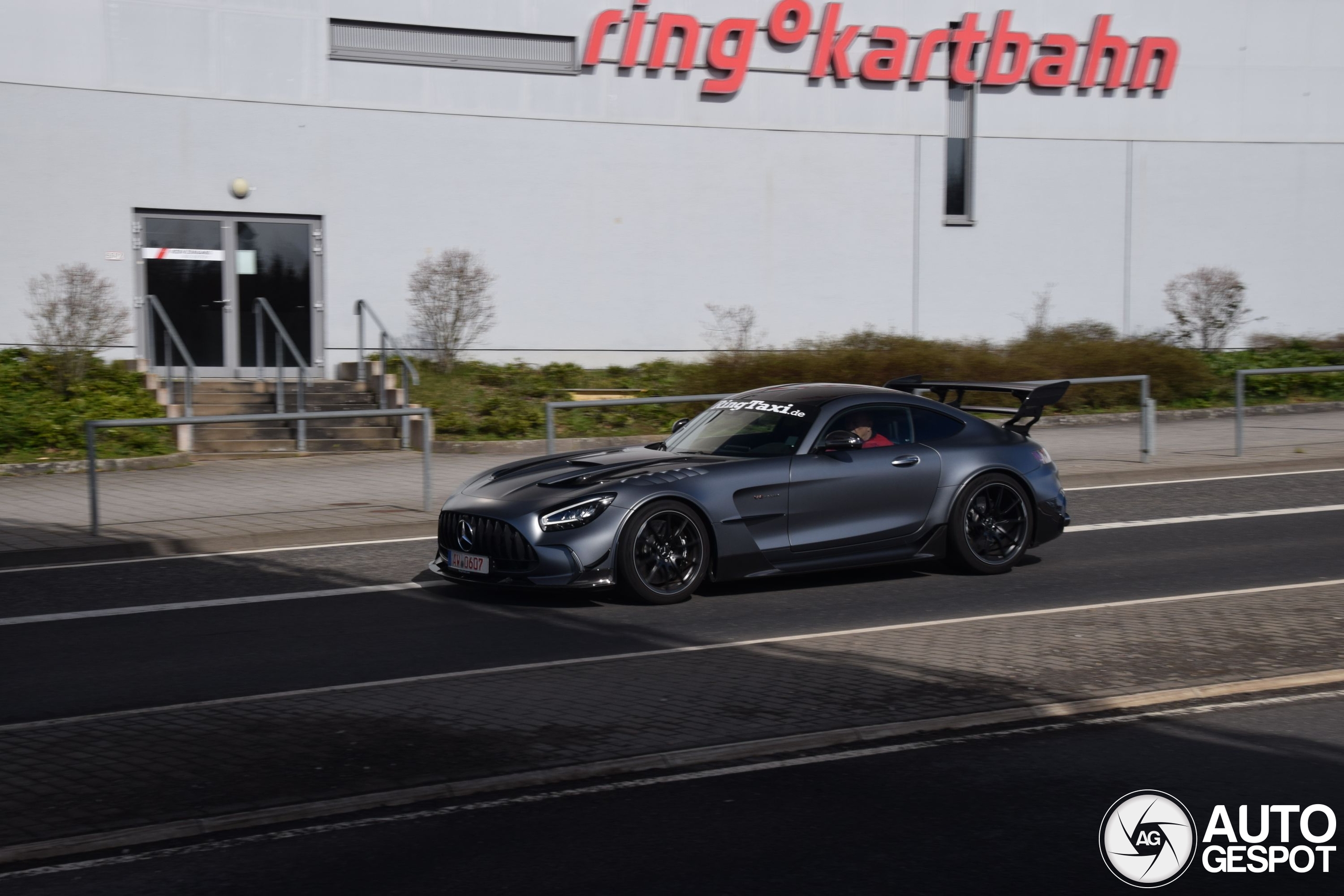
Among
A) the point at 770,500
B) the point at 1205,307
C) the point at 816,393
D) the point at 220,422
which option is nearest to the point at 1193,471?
the point at 816,393

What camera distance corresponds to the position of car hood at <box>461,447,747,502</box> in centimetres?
915

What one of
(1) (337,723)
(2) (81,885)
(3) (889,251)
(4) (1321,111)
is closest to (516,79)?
(3) (889,251)

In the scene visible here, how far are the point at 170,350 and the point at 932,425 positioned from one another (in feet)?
47.9

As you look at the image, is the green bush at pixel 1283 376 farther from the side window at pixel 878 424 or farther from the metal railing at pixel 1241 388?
the side window at pixel 878 424

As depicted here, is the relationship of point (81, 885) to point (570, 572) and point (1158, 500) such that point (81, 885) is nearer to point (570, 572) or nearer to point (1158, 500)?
point (570, 572)

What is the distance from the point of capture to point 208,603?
9.52 meters

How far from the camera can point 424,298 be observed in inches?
939

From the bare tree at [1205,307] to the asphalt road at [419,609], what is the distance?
17.0 m

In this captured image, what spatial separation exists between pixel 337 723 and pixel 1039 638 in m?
3.87

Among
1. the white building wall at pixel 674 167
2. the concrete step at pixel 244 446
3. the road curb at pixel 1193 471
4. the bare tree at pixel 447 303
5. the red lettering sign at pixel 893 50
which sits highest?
the red lettering sign at pixel 893 50

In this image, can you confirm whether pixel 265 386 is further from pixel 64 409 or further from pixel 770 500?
pixel 770 500

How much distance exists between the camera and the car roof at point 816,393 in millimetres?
10102

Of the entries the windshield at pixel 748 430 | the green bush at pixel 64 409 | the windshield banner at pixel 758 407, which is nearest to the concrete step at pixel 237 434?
the green bush at pixel 64 409

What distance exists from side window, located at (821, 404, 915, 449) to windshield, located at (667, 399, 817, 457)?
0.23 m
